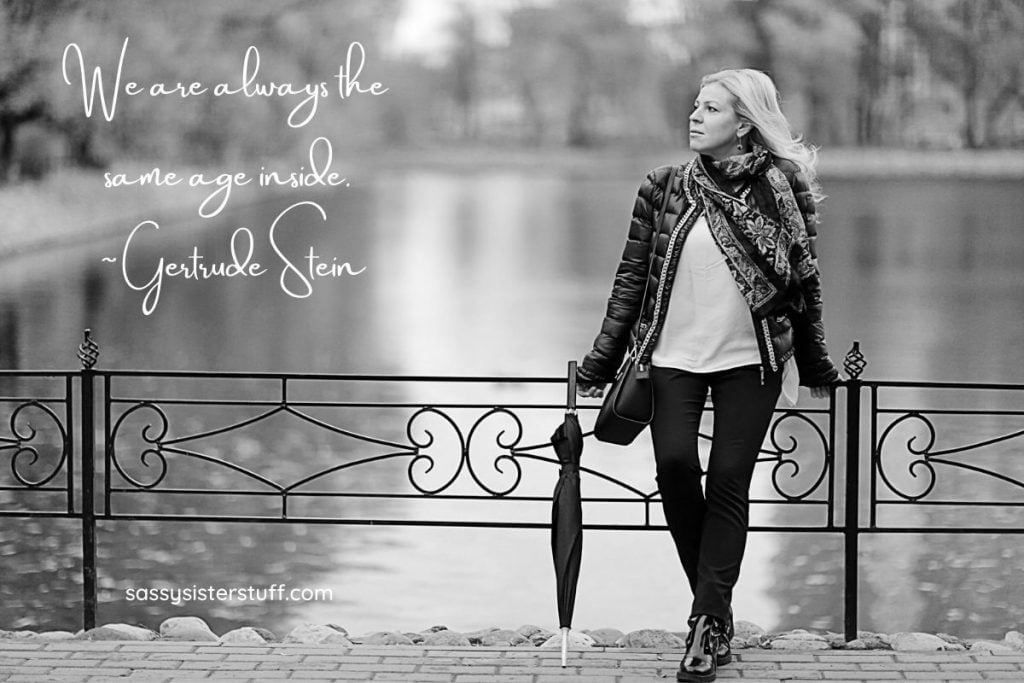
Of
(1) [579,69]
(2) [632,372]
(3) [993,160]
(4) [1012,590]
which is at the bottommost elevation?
(4) [1012,590]

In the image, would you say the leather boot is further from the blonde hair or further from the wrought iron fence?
the wrought iron fence

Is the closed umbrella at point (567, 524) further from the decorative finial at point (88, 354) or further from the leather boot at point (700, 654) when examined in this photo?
the decorative finial at point (88, 354)

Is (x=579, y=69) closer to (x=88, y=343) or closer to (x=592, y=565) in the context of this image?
(x=592, y=565)

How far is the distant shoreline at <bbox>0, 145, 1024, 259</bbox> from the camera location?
13609 mm

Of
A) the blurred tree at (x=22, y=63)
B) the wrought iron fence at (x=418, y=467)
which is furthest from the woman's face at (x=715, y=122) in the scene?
the blurred tree at (x=22, y=63)

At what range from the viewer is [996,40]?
12938 millimetres

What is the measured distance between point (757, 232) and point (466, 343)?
381 inches

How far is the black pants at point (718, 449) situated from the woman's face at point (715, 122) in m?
0.52

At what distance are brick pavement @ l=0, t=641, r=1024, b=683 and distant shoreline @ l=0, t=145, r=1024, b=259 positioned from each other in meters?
9.39

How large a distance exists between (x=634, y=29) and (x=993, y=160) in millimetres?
3236

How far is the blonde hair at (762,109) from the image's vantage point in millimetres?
3570

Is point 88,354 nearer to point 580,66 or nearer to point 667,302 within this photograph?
point 667,302

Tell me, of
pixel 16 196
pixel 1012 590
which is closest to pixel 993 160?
pixel 1012 590

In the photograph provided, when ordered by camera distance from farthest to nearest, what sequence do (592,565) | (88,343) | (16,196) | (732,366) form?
(16,196), (592,565), (88,343), (732,366)
